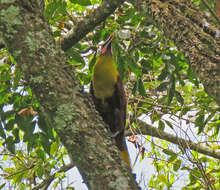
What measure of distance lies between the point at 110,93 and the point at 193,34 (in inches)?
49.6

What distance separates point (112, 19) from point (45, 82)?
Result: 4.92ft

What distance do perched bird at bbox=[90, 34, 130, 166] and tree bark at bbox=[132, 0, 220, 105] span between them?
874 millimetres

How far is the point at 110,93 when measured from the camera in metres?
2.38

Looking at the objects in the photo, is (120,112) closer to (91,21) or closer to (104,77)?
(104,77)

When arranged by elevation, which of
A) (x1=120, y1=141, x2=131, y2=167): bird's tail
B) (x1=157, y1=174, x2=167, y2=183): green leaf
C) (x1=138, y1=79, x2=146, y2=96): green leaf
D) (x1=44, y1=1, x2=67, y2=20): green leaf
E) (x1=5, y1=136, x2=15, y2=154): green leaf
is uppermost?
(x1=44, y1=1, x2=67, y2=20): green leaf

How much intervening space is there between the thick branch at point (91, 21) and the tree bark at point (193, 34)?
0.88 feet

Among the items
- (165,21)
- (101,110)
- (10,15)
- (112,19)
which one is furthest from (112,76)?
(10,15)

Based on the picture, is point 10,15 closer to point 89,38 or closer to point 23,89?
point 23,89

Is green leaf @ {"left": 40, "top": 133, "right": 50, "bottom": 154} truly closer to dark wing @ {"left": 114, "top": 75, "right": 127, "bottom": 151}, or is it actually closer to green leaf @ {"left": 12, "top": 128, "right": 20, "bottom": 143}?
green leaf @ {"left": 12, "top": 128, "right": 20, "bottom": 143}

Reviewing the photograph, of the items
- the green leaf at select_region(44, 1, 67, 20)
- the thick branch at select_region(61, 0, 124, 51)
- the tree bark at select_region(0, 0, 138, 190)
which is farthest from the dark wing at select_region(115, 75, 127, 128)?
the tree bark at select_region(0, 0, 138, 190)

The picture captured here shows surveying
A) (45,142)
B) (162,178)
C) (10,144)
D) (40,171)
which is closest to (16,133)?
(10,144)

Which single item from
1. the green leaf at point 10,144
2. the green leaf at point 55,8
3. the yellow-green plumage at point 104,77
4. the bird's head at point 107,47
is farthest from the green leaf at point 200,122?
the green leaf at point 10,144

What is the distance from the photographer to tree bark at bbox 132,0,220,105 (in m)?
1.03

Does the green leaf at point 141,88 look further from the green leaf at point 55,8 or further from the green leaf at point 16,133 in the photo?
the green leaf at point 16,133
